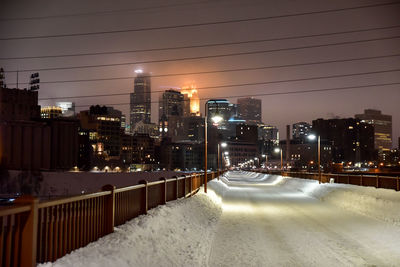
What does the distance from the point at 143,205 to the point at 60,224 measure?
5611 millimetres

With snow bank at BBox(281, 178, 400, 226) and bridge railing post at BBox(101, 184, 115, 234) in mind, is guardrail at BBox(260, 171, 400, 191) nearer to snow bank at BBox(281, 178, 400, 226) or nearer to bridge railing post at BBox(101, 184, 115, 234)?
snow bank at BBox(281, 178, 400, 226)

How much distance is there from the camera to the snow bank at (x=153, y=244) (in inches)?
287

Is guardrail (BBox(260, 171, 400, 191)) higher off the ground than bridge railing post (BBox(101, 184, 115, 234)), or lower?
lower

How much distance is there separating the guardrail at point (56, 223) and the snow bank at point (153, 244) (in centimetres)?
20

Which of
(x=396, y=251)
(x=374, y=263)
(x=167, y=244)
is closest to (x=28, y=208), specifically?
(x=167, y=244)

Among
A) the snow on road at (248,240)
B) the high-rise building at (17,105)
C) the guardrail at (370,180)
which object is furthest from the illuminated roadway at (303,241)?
the high-rise building at (17,105)

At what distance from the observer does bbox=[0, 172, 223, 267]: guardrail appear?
556 cm

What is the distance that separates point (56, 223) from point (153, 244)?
3.39m

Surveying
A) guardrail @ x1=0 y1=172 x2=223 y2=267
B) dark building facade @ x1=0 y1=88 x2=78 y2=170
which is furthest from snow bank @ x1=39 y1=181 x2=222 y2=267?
dark building facade @ x1=0 y1=88 x2=78 y2=170

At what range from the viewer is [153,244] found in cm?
966

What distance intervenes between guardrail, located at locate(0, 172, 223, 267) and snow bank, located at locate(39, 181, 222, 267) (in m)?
0.20

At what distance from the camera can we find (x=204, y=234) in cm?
1417

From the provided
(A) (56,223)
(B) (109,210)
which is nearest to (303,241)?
(B) (109,210)

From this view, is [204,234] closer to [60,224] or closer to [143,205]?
[143,205]
